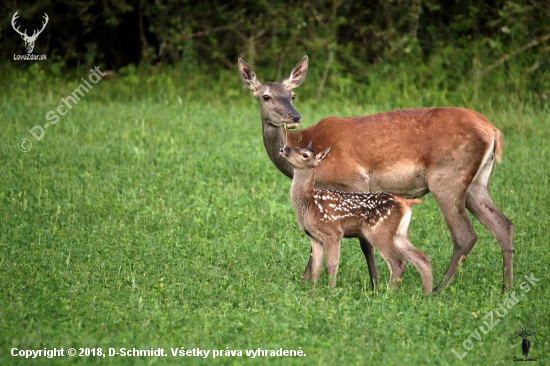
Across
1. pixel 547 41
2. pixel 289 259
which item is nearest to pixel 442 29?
pixel 547 41

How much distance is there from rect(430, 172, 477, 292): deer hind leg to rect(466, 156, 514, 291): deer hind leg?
304mm

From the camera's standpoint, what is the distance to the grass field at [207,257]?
577cm

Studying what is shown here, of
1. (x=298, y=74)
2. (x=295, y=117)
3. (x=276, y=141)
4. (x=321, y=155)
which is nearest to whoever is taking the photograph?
(x=321, y=155)

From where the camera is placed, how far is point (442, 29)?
52.5 ft

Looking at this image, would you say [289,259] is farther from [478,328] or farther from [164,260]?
[478,328]

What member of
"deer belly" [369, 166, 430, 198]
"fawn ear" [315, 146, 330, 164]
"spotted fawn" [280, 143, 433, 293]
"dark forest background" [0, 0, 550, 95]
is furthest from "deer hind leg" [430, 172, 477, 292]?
"dark forest background" [0, 0, 550, 95]

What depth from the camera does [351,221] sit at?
7141mm

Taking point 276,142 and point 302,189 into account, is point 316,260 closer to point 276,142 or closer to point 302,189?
point 302,189

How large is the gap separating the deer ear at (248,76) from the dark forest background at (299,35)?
6.33 metres

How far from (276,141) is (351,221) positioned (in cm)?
136

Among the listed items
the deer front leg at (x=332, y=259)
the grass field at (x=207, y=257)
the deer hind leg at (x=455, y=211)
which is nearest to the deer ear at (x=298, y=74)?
the grass field at (x=207, y=257)

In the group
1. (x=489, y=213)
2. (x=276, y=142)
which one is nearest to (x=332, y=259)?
(x=276, y=142)

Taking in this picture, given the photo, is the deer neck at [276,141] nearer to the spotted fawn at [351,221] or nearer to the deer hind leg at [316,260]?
the spotted fawn at [351,221]

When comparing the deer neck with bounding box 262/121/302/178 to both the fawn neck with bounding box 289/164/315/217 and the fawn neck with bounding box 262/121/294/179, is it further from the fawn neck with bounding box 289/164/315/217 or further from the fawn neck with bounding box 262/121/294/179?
the fawn neck with bounding box 289/164/315/217
